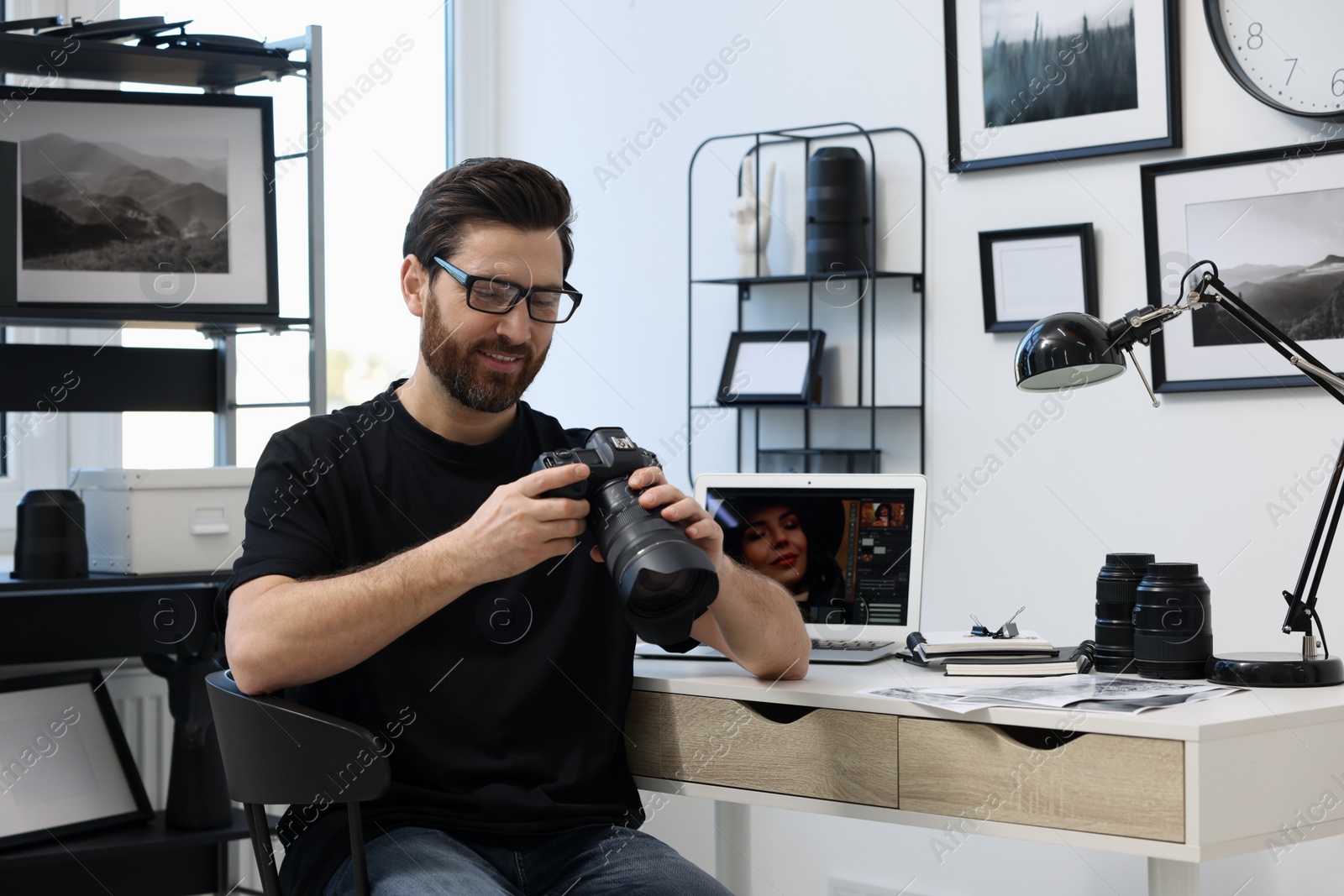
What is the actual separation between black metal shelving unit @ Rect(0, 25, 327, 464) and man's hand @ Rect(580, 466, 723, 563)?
101cm

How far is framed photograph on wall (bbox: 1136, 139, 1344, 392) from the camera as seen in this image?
208cm

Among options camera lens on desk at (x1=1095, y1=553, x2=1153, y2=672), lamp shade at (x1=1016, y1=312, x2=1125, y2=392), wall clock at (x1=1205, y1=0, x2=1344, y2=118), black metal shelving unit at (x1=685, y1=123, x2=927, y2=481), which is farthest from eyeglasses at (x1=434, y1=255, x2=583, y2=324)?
wall clock at (x1=1205, y1=0, x2=1344, y2=118)

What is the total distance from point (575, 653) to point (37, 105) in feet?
4.41

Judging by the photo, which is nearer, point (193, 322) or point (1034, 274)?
point (193, 322)

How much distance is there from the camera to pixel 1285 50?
2.11 m

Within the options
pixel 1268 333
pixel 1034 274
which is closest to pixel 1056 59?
pixel 1034 274

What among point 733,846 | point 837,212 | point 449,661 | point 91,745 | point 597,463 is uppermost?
point 837,212

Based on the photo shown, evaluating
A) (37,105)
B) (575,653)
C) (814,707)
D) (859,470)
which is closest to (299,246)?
(37,105)

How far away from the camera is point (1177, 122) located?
222 cm

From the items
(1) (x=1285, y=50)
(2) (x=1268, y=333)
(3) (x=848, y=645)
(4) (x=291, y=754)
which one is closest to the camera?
(4) (x=291, y=754)

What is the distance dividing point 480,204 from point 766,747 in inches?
28.7

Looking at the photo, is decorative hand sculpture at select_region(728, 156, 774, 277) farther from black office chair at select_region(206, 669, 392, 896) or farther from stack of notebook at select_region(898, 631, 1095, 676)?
black office chair at select_region(206, 669, 392, 896)

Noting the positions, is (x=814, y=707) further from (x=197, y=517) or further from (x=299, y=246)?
(x=299, y=246)

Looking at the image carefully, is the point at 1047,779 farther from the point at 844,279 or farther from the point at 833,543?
the point at 844,279
